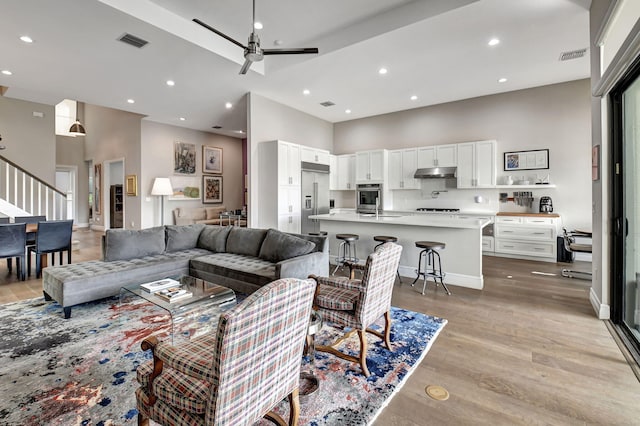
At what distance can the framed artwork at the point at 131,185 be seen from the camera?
8.20 m

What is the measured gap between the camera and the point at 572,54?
4.57m

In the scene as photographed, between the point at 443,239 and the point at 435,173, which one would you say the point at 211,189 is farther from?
the point at 443,239

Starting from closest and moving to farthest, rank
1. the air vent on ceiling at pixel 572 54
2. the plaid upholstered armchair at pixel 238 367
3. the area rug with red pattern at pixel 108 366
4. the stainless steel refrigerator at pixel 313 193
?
the plaid upholstered armchair at pixel 238 367 < the area rug with red pattern at pixel 108 366 < the air vent on ceiling at pixel 572 54 < the stainless steel refrigerator at pixel 313 193

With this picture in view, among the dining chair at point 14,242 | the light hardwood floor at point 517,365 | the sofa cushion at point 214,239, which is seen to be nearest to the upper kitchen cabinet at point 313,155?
the sofa cushion at point 214,239

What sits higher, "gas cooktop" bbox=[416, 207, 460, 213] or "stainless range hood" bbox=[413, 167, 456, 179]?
"stainless range hood" bbox=[413, 167, 456, 179]

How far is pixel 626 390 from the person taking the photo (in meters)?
1.99

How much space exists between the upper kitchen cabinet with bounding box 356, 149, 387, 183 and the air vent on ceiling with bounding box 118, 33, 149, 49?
507 cm

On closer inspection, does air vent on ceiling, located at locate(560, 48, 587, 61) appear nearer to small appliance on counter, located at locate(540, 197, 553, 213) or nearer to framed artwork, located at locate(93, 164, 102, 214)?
small appliance on counter, located at locate(540, 197, 553, 213)

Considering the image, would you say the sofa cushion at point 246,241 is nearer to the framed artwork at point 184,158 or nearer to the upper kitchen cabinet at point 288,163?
the upper kitchen cabinet at point 288,163

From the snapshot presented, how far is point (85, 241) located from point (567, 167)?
11.4 metres

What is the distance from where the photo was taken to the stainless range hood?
6586mm

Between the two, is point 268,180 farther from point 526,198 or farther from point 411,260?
point 526,198

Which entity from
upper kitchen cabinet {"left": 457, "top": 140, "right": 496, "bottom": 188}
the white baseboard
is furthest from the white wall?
the white baseboard

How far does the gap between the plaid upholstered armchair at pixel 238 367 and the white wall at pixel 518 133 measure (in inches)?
251
